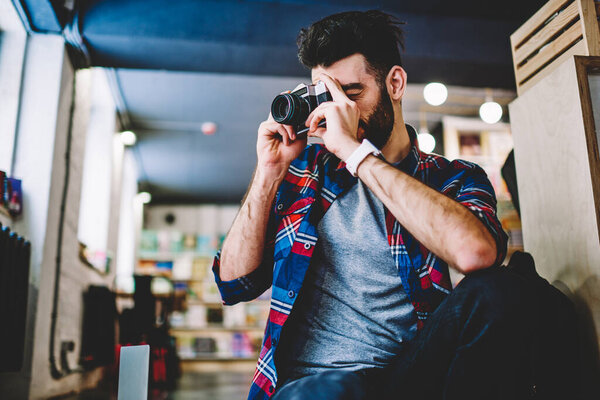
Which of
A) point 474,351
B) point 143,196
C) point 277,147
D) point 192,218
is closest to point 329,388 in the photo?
point 474,351

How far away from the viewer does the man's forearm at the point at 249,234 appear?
42.7 inches

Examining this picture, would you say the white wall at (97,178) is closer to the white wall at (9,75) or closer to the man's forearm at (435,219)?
the white wall at (9,75)

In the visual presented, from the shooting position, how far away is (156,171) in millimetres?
7117

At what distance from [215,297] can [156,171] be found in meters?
2.06

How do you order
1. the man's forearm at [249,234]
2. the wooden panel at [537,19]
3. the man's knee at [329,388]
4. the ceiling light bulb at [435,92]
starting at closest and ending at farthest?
the man's knee at [329,388] < the man's forearm at [249,234] < the wooden panel at [537,19] < the ceiling light bulb at [435,92]

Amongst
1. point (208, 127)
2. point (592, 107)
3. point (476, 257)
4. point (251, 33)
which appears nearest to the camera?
point (476, 257)

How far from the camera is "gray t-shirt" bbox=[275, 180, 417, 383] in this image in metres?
0.94

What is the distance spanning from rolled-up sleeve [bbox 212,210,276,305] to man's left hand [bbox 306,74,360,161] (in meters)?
0.22

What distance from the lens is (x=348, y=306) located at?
99 cm

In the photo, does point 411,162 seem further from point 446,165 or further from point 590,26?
point 590,26

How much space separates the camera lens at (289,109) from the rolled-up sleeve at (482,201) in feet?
1.22

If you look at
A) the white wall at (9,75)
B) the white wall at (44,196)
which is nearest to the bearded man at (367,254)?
the white wall at (44,196)

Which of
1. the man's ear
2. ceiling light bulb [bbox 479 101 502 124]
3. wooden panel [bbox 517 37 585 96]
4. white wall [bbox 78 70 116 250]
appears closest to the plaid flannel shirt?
the man's ear

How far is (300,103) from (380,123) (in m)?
0.21
